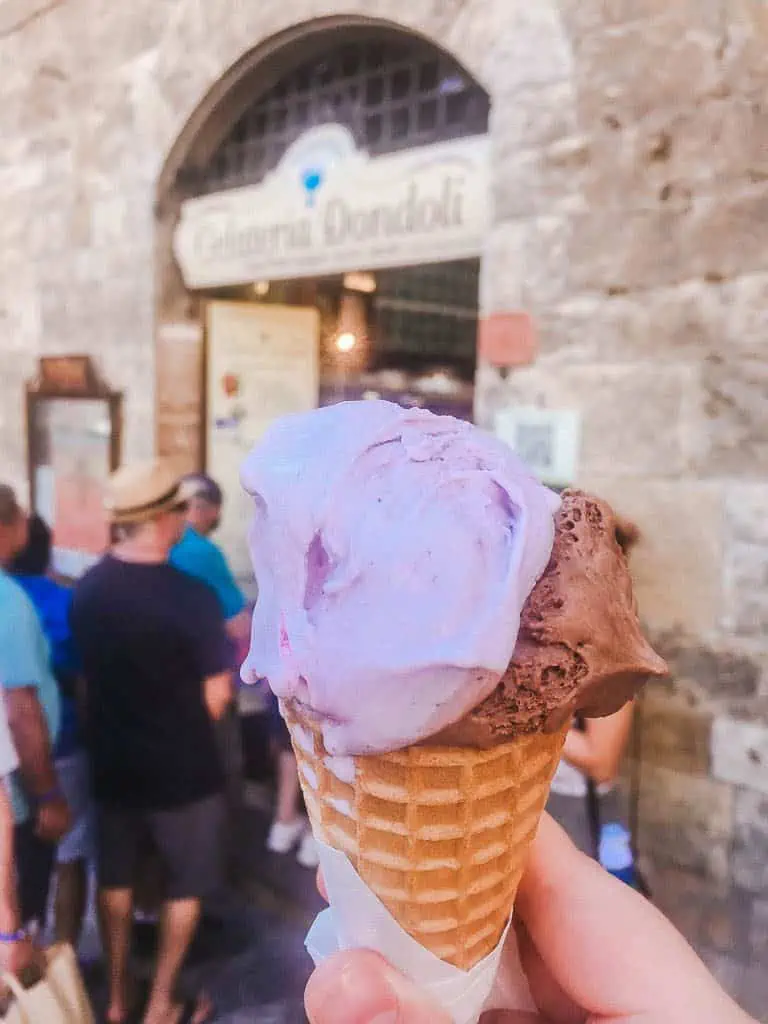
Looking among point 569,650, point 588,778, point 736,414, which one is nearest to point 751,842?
point 588,778

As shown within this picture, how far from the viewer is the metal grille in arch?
3.87 metres

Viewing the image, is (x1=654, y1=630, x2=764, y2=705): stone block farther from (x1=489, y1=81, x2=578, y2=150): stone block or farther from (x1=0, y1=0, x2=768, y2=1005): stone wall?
(x1=489, y1=81, x2=578, y2=150): stone block

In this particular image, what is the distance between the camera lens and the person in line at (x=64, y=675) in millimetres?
3293

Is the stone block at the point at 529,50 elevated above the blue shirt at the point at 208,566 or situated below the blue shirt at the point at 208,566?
above

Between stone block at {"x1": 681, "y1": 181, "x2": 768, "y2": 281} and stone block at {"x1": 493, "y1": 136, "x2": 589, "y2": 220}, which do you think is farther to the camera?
stone block at {"x1": 493, "y1": 136, "x2": 589, "y2": 220}

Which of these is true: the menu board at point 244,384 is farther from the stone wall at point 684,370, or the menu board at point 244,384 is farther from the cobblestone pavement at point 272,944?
the stone wall at point 684,370

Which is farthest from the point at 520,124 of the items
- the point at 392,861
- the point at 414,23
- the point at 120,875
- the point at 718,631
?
the point at 120,875

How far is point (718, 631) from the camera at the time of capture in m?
2.94

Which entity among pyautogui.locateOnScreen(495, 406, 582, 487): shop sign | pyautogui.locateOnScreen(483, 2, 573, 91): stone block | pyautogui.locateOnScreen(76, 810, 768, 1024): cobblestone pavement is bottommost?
pyautogui.locateOnScreen(76, 810, 768, 1024): cobblestone pavement

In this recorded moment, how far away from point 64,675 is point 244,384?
2386 mm

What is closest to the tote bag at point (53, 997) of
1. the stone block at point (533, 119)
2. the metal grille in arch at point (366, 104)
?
the stone block at point (533, 119)

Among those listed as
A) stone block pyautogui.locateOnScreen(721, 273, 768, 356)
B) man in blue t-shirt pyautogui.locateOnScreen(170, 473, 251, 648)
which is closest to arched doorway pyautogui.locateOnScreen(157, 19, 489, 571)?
man in blue t-shirt pyautogui.locateOnScreen(170, 473, 251, 648)

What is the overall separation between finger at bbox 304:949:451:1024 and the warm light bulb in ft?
15.2

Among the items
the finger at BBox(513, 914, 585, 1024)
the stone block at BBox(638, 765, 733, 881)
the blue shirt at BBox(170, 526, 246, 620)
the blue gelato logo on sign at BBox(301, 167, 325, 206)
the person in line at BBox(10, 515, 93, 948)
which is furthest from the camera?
the blue gelato logo on sign at BBox(301, 167, 325, 206)
